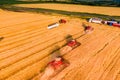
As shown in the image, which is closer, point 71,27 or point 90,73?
point 90,73

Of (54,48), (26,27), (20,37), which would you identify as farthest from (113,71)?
(26,27)

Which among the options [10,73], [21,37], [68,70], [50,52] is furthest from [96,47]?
[10,73]

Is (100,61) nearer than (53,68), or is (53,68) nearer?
(53,68)

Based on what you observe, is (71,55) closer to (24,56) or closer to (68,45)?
(68,45)

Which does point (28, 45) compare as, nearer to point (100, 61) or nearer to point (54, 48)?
point (54, 48)

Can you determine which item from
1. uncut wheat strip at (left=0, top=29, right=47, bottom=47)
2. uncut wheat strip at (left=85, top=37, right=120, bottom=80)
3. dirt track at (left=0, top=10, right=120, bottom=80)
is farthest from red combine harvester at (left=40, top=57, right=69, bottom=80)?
uncut wheat strip at (left=0, top=29, right=47, bottom=47)

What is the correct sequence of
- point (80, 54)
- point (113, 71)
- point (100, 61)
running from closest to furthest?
1. point (113, 71)
2. point (100, 61)
3. point (80, 54)

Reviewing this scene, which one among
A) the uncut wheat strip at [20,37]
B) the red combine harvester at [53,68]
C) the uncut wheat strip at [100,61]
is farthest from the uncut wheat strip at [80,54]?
the uncut wheat strip at [20,37]
